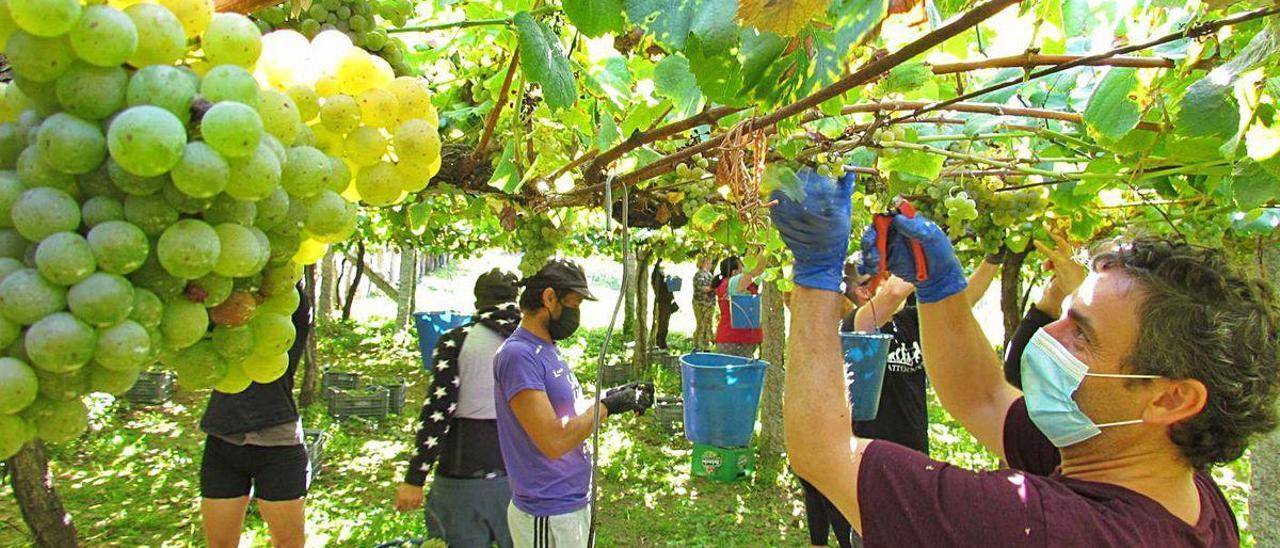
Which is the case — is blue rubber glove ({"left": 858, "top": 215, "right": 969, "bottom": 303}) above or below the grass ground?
above

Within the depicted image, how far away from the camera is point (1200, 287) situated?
158 cm

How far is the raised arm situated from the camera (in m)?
2.96

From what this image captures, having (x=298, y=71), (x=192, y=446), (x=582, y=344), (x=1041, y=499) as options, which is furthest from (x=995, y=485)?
(x=582, y=344)

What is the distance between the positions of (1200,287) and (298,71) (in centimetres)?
177

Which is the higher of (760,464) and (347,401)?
(347,401)

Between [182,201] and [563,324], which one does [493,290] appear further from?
[182,201]

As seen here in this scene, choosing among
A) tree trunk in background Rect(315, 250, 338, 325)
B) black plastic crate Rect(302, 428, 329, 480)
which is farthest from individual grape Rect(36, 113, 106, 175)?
tree trunk in background Rect(315, 250, 338, 325)

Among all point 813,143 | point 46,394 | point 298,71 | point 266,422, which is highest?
point 813,143

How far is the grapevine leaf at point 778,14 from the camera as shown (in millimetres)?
796

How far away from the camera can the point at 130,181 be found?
0.54 metres

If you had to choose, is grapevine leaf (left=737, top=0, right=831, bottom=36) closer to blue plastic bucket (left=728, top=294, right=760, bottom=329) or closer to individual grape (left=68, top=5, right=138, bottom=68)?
individual grape (left=68, top=5, right=138, bottom=68)

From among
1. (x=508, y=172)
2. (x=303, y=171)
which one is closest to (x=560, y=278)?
(x=508, y=172)

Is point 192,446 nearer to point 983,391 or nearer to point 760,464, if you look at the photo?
point 760,464

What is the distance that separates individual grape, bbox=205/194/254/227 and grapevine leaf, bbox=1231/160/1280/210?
1890mm
